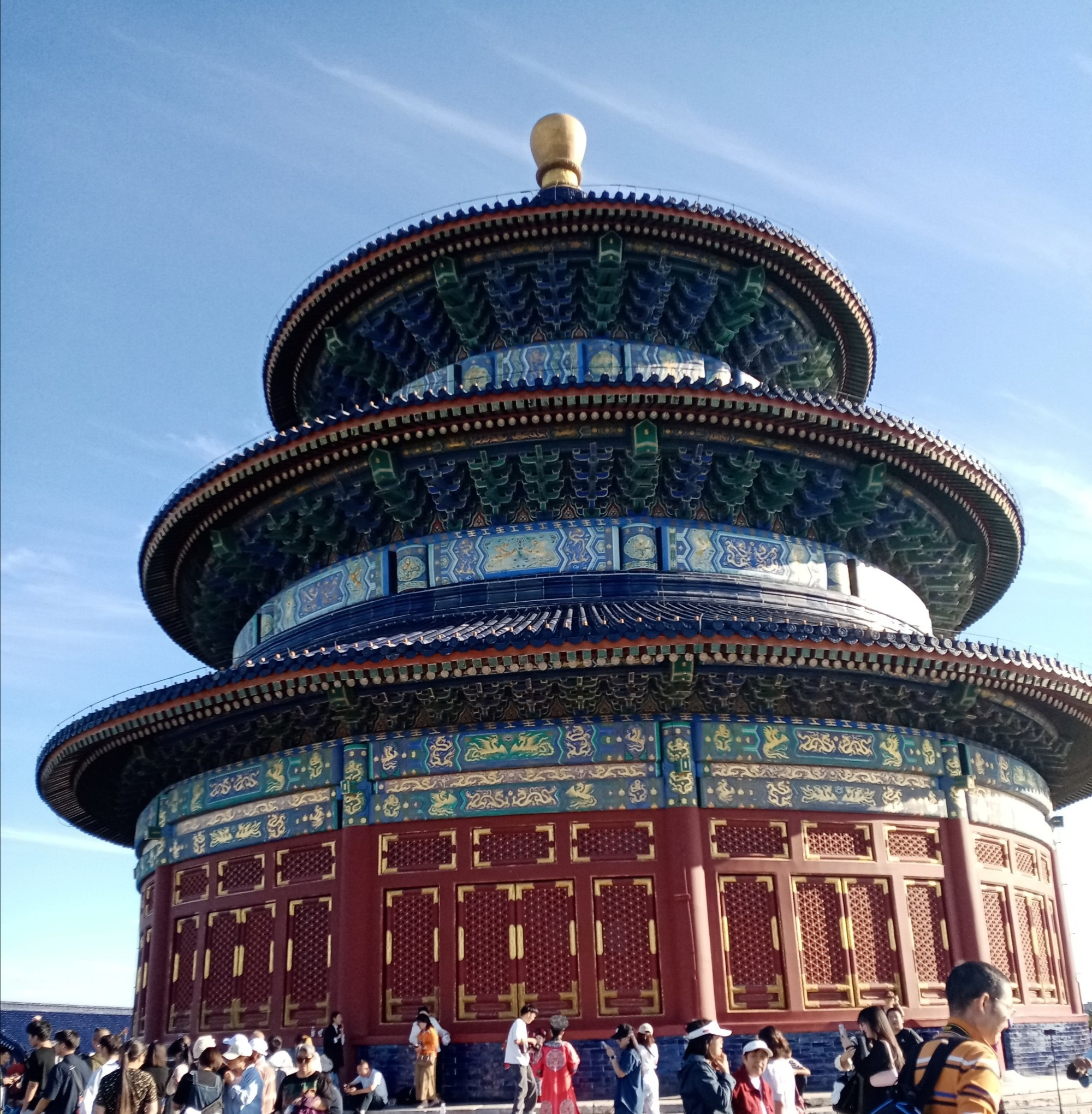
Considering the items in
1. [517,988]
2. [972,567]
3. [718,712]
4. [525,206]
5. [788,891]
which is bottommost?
[517,988]

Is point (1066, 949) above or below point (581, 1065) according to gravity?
above

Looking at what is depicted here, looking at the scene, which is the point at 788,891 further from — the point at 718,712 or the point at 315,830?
the point at 315,830

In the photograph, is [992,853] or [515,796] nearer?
[515,796]

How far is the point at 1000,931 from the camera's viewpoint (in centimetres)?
1820

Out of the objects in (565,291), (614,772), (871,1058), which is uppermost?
(565,291)

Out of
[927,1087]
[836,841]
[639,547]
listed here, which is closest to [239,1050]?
[927,1087]

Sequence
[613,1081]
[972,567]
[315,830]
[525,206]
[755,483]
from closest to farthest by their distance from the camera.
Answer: [613,1081]
[315,830]
[755,483]
[525,206]
[972,567]

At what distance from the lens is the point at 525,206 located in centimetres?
2239

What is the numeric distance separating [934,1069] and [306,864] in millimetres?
13950

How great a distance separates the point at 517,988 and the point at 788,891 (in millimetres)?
3960

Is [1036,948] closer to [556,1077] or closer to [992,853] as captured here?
[992,853]

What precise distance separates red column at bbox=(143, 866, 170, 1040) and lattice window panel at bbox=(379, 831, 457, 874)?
4837 millimetres

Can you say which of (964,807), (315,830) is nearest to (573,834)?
(315,830)

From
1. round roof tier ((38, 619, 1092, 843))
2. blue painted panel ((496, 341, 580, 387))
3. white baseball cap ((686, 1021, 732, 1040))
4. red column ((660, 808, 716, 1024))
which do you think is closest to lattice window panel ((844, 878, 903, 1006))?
red column ((660, 808, 716, 1024))
